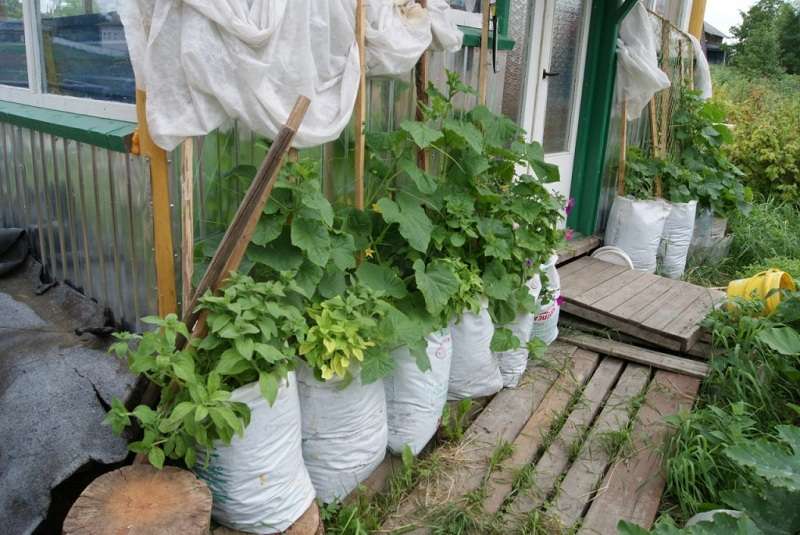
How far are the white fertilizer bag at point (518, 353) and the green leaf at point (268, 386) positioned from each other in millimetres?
1514

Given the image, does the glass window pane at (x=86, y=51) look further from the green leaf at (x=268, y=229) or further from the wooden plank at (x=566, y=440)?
the wooden plank at (x=566, y=440)

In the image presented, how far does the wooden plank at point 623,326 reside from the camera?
3.65 meters

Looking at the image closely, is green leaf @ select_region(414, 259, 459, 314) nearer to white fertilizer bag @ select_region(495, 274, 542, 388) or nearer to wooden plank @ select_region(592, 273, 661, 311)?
white fertilizer bag @ select_region(495, 274, 542, 388)

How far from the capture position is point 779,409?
9.48 feet

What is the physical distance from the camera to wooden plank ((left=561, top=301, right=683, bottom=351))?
12.0 ft

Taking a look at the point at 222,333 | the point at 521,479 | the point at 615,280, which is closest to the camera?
the point at 222,333

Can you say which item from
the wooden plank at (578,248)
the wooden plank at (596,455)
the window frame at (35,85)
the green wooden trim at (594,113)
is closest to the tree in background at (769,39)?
the green wooden trim at (594,113)

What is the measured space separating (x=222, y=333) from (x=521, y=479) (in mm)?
1332

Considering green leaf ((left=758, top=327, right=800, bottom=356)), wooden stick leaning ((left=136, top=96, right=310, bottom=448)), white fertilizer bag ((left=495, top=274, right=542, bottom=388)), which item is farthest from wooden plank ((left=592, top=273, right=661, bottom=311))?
wooden stick leaning ((left=136, top=96, right=310, bottom=448))

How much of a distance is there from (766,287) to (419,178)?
232 centimetres

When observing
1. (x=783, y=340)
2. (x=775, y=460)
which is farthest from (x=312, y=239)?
(x=783, y=340)

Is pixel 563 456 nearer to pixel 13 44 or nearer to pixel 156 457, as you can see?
pixel 156 457

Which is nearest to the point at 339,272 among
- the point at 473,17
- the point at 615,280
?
the point at 473,17

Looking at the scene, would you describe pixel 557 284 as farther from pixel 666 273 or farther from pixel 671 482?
pixel 666 273
